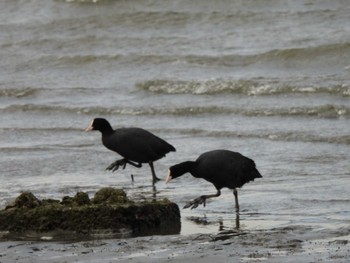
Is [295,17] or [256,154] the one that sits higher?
[295,17]

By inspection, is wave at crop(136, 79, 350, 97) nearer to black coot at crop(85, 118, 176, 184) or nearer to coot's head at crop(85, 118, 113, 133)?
black coot at crop(85, 118, 176, 184)

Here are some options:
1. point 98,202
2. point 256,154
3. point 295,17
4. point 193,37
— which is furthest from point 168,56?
point 98,202

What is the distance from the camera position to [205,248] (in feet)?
28.9

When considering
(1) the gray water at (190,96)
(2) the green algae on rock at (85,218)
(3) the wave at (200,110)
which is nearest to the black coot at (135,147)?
(1) the gray water at (190,96)

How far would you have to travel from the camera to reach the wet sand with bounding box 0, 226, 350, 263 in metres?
8.37

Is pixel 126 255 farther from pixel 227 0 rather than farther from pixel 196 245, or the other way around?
pixel 227 0

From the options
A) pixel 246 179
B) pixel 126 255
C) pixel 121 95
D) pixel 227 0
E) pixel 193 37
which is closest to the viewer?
pixel 126 255

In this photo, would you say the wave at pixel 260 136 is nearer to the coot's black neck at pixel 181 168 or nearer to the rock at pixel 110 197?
the coot's black neck at pixel 181 168

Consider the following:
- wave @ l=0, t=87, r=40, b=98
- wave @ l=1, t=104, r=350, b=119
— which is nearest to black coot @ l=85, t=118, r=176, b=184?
wave @ l=1, t=104, r=350, b=119

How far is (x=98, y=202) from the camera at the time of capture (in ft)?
32.5

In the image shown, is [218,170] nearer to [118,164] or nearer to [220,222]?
[220,222]

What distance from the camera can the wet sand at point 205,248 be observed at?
837 centimetres

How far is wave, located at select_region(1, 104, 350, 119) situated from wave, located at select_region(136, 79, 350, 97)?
1.14 meters

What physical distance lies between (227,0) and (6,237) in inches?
713
